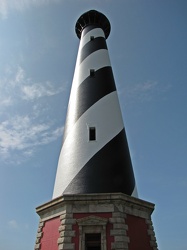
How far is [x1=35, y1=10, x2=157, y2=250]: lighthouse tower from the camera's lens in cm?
637

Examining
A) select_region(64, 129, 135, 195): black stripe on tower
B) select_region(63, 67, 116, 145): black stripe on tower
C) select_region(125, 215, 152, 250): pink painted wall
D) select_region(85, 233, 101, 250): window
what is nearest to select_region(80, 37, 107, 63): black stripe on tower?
select_region(63, 67, 116, 145): black stripe on tower

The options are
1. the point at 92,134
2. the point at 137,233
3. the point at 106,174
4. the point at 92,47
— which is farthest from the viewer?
the point at 92,47

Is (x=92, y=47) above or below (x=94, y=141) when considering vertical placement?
above

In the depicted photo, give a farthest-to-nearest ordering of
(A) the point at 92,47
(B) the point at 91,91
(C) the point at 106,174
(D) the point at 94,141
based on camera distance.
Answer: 1. (A) the point at 92,47
2. (B) the point at 91,91
3. (D) the point at 94,141
4. (C) the point at 106,174

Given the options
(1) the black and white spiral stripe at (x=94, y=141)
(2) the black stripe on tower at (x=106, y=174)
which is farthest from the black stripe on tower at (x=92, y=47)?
(2) the black stripe on tower at (x=106, y=174)

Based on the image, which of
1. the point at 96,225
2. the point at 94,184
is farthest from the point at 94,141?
the point at 96,225

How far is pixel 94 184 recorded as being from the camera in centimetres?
720

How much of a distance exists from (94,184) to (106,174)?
50 centimetres

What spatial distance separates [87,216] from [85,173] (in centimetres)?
136

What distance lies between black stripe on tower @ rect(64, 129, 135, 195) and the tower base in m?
0.54

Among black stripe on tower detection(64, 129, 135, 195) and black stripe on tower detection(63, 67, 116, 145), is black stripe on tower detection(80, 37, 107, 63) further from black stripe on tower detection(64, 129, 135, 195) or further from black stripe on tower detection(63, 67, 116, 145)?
black stripe on tower detection(64, 129, 135, 195)

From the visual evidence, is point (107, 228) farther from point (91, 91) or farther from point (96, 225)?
point (91, 91)

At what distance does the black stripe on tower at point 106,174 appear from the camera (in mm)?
7215

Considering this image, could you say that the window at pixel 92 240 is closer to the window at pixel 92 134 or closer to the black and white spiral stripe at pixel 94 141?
the black and white spiral stripe at pixel 94 141
